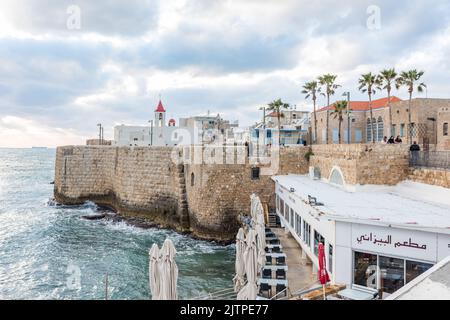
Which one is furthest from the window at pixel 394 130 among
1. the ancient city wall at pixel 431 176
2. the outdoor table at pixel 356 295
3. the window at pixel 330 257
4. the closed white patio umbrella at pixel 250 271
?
the outdoor table at pixel 356 295

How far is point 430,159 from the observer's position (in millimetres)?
16578

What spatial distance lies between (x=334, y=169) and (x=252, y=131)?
2566 cm

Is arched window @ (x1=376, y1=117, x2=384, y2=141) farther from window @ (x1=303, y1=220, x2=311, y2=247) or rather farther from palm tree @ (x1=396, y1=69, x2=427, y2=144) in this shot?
window @ (x1=303, y1=220, x2=311, y2=247)

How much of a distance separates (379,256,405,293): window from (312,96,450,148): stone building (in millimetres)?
19197

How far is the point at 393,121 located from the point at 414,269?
→ 26370 mm

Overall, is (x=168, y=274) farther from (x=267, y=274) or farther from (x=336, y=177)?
(x=336, y=177)

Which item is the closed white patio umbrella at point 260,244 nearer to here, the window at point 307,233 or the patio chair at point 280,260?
the patio chair at point 280,260

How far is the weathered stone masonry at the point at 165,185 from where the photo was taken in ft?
84.5

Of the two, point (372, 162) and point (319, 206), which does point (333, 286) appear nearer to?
point (319, 206)

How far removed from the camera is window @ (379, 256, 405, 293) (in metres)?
10.5

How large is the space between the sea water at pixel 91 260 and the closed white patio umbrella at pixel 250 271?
500cm

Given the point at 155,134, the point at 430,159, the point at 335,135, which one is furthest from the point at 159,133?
the point at 430,159
